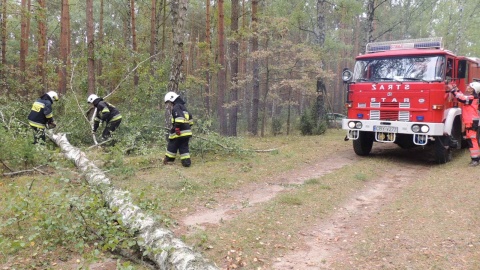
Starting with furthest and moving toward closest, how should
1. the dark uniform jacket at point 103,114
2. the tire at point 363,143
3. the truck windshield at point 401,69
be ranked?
the dark uniform jacket at point 103,114, the tire at point 363,143, the truck windshield at point 401,69

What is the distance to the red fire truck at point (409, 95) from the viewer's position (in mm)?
8453

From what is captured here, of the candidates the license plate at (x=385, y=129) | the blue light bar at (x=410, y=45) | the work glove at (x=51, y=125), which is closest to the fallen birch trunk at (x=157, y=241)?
the work glove at (x=51, y=125)

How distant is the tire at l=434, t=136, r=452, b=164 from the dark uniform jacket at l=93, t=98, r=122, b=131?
8784mm

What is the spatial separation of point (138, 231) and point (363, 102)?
7.08 metres

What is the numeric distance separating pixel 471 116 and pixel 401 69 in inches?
79.1

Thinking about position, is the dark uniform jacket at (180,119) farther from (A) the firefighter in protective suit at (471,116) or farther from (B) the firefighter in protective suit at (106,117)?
(A) the firefighter in protective suit at (471,116)

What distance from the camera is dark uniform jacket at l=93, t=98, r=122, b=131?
34.7ft

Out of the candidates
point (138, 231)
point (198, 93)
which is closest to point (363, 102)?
point (138, 231)

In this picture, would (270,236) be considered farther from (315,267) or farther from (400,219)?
(400,219)

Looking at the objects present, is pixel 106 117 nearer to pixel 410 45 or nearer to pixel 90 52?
pixel 90 52

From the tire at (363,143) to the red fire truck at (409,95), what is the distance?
0.85ft

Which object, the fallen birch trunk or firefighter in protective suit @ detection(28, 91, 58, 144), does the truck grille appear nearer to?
the fallen birch trunk

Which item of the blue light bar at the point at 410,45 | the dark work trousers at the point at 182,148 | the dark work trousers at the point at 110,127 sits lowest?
the dark work trousers at the point at 182,148

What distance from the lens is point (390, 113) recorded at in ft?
29.3
